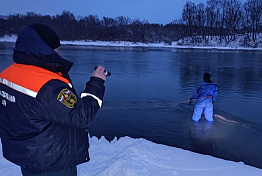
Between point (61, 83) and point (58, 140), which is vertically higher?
point (61, 83)

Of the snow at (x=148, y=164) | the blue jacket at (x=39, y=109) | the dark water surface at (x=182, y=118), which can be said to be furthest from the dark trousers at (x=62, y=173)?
the dark water surface at (x=182, y=118)

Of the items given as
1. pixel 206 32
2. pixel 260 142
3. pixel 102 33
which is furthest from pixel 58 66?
pixel 102 33

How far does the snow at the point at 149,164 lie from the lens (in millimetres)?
3084

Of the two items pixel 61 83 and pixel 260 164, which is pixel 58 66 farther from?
pixel 260 164

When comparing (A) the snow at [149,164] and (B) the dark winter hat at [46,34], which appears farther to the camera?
(A) the snow at [149,164]

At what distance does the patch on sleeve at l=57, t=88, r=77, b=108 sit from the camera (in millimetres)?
1358

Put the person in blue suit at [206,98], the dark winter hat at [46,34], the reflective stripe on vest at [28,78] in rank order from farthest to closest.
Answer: the person in blue suit at [206,98] → the dark winter hat at [46,34] → the reflective stripe on vest at [28,78]

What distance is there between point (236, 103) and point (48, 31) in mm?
7332

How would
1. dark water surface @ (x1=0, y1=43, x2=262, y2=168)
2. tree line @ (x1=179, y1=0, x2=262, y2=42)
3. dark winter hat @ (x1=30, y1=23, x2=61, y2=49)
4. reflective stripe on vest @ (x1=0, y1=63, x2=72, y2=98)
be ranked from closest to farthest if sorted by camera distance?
reflective stripe on vest @ (x1=0, y1=63, x2=72, y2=98) < dark winter hat @ (x1=30, y1=23, x2=61, y2=49) < dark water surface @ (x1=0, y1=43, x2=262, y2=168) < tree line @ (x1=179, y1=0, x2=262, y2=42)

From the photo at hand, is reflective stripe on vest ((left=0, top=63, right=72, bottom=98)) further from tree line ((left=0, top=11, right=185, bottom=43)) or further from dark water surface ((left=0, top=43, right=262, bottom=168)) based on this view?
tree line ((left=0, top=11, right=185, bottom=43))

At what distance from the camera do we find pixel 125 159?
342cm

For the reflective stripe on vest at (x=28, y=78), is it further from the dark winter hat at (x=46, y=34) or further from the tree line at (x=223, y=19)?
the tree line at (x=223, y=19)

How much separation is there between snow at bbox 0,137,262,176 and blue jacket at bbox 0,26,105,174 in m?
1.69

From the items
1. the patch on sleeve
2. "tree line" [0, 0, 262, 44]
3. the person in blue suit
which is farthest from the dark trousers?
"tree line" [0, 0, 262, 44]
